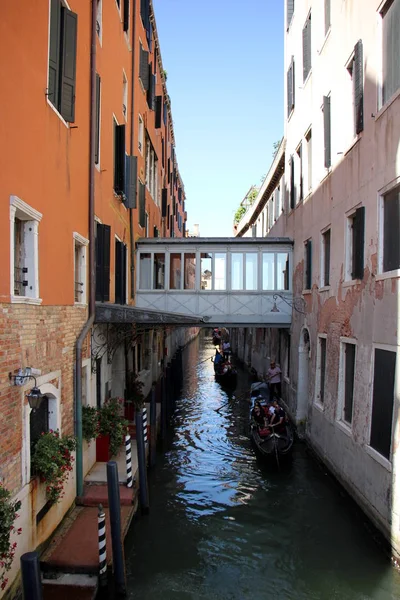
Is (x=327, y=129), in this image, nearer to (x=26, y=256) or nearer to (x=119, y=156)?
(x=119, y=156)

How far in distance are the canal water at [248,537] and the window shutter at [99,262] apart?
392 centimetres

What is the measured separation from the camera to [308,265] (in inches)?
552

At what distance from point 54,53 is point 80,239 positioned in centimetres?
289

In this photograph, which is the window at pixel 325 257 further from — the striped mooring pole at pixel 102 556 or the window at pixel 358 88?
the striped mooring pole at pixel 102 556

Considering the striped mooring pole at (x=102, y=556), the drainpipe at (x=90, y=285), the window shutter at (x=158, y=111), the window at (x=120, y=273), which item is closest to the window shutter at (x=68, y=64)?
the drainpipe at (x=90, y=285)

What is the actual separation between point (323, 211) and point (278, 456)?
218 inches

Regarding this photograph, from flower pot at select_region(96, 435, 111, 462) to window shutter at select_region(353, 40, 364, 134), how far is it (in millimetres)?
7078

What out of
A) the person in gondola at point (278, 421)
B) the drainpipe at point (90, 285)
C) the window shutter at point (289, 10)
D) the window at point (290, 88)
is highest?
the window shutter at point (289, 10)

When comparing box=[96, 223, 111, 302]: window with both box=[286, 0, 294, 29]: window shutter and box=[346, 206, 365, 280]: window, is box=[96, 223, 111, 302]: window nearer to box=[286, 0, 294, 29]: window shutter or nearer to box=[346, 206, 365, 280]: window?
box=[346, 206, 365, 280]: window

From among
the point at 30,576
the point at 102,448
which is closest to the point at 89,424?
the point at 102,448

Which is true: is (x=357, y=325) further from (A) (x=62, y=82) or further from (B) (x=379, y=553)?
(A) (x=62, y=82)

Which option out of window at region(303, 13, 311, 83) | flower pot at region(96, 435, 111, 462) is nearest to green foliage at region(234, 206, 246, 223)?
window at region(303, 13, 311, 83)

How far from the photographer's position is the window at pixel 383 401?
762 cm

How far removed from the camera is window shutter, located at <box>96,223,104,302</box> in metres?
10.0
